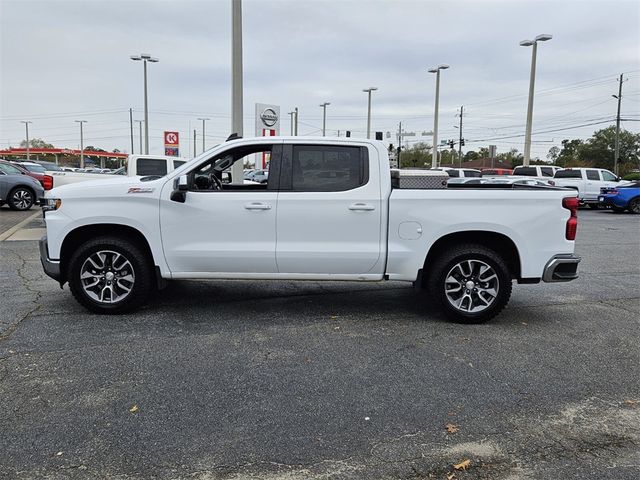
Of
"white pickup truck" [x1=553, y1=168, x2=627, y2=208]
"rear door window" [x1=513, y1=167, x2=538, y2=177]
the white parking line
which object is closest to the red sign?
the white parking line

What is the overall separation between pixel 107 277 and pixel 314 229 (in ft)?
7.43

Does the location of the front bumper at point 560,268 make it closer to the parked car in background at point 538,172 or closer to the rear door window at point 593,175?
the rear door window at point 593,175

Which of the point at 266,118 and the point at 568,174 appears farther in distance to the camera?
the point at 568,174

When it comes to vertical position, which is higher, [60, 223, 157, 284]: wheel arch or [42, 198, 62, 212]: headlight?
[42, 198, 62, 212]: headlight

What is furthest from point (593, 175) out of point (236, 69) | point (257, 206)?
point (257, 206)

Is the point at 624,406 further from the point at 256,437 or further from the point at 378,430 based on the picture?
the point at 256,437

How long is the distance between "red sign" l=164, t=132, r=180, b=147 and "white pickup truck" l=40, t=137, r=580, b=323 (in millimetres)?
22949

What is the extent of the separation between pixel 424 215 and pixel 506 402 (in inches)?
88.0

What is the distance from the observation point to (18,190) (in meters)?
17.4

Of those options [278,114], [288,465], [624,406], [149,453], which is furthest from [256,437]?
[278,114]

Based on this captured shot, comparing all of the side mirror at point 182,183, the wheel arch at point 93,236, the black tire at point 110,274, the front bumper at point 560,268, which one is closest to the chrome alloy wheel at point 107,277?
the black tire at point 110,274

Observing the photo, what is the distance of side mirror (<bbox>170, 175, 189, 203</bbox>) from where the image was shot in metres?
5.61

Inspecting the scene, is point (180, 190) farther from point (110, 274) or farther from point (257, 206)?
point (110, 274)

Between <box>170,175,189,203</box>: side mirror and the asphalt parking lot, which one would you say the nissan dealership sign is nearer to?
the asphalt parking lot
